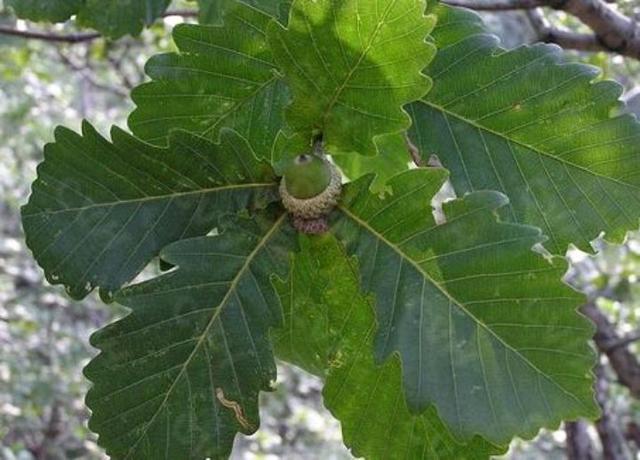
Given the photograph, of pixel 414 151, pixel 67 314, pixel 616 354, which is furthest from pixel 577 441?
pixel 67 314

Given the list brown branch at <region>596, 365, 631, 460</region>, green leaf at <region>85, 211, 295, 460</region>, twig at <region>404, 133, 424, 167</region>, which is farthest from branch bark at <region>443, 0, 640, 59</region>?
brown branch at <region>596, 365, 631, 460</region>

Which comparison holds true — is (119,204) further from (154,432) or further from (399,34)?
(399,34)

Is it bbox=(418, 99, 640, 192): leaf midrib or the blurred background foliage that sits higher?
bbox=(418, 99, 640, 192): leaf midrib

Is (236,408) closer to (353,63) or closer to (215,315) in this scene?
(215,315)

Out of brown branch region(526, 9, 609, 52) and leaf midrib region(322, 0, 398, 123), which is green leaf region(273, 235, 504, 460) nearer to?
leaf midrib region(322, 0, 398, 123)

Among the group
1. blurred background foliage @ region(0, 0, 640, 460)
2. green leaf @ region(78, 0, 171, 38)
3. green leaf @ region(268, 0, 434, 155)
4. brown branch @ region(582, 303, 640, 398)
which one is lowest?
blurred background foliage @ region(0, 0, 640, 460)

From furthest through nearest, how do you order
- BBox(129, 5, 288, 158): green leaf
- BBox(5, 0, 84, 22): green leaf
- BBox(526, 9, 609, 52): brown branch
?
1. BBox(526, 9, 609, 52): brown branch
2. BBox(5, 0, 84, 22): green leaf
3. BBox(129, 5, 288, 158): green leaf
